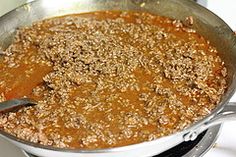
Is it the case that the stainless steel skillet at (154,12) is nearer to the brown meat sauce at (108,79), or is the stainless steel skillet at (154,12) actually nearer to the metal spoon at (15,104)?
the brown meat sauce at (108,79)

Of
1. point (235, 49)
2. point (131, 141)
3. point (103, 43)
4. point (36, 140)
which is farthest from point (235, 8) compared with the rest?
point (36, 140)

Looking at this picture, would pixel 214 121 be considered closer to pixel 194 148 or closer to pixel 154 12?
pixel 194 148

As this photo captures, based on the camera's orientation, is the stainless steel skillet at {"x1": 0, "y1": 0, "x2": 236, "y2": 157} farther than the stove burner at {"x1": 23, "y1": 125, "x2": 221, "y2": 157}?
No

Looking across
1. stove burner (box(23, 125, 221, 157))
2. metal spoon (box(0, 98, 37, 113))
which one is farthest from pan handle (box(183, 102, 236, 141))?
metal spoon (box(0, 98, 37, 113))

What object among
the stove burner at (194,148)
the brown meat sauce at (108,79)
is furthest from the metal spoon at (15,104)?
the stove burner at (194,148)

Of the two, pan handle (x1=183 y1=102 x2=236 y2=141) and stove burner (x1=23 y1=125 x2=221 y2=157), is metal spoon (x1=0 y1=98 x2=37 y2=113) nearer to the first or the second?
stove burner (x1=23 y1=125 x2=221 y2=157)

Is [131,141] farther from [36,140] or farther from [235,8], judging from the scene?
[235,8]

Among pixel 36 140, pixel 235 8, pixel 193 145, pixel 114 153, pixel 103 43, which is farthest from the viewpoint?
pixel 235 8
